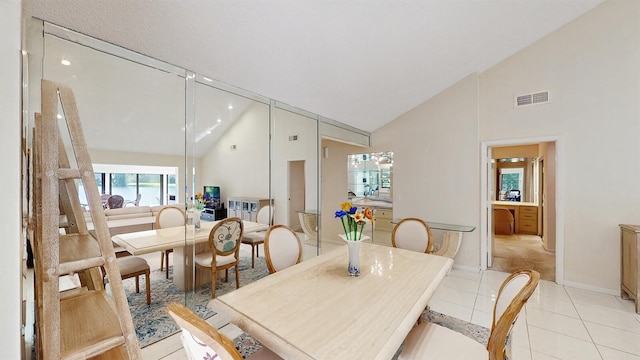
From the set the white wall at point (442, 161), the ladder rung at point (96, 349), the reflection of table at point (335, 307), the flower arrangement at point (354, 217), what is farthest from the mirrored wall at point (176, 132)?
the white wall at point (442, 161)

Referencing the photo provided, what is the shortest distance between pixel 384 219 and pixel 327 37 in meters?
3.59

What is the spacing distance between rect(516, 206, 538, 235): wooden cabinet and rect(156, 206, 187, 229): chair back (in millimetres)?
7695

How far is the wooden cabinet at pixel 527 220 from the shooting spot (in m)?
6.37

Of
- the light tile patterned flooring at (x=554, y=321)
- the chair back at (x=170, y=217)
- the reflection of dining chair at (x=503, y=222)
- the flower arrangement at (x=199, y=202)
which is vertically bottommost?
the light tile patterned flooring at (x=554, y=321)

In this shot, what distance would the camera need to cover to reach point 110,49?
1.94m

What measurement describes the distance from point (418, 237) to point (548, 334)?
1.35 metres

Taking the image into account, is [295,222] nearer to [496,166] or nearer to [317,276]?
[317,276]

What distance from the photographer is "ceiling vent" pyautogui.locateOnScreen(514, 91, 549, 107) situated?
3.51 metres

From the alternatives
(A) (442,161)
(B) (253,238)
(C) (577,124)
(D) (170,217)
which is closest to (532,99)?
(C) (577,124)

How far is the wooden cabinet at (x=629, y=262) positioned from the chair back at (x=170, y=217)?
4662 mm

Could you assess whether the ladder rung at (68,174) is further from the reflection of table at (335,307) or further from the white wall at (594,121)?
the white wall at (594,121)

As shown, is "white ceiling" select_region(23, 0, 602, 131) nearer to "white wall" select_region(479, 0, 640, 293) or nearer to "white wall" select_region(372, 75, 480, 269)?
"white wall" select_region(479, 0, 640, 293)

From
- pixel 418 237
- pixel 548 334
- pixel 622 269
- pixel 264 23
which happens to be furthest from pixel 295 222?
pixel 622 269

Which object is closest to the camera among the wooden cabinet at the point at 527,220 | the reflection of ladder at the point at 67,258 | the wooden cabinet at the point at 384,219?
the reflection of ladder at the point at 67,258
